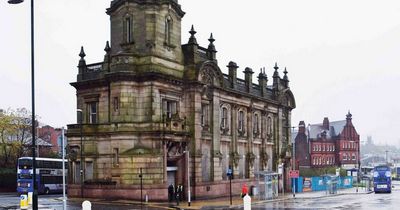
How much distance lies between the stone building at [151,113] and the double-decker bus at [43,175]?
25.8ft

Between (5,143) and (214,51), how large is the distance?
39676 mm

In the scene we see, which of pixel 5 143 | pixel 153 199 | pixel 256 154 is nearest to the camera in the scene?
pixel 153 199

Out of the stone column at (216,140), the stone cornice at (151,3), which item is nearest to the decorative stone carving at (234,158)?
the stone column at (216,140)

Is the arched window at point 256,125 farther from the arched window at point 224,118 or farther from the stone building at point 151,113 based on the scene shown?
the arched window at point 224,118

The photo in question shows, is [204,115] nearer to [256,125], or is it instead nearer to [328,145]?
[256,125]

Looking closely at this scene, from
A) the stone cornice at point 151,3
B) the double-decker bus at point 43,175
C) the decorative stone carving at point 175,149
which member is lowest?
the double-decker bus at point 43,175

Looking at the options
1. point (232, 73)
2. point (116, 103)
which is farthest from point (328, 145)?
point (116, 103)

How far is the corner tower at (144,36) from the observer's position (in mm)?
48656

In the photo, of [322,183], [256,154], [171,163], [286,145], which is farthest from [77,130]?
[322,183]

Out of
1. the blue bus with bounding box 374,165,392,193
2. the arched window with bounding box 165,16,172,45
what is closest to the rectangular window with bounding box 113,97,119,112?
the arched window with bounding box 165,16,172,45

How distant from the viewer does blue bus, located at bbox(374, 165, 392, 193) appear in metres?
73.0

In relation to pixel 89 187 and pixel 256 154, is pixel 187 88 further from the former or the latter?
pixel 256 154

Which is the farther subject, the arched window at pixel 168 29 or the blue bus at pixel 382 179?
the blue bus at pixel 382 179

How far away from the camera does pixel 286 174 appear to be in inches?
2933
